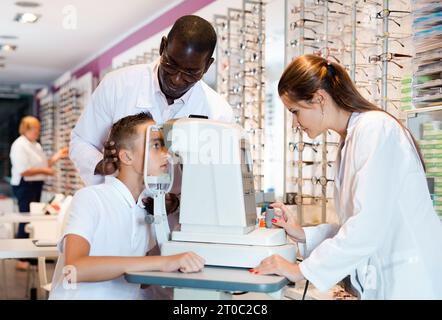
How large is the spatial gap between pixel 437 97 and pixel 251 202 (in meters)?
1.06

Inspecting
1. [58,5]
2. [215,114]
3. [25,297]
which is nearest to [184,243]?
[215,114]

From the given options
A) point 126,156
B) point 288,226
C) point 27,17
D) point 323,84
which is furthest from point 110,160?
point 27,17

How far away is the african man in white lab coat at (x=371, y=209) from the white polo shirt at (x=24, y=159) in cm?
509

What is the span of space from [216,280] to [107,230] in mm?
491

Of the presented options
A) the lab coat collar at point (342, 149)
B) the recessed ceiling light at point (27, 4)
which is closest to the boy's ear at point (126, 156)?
the lab coat collar at point (342, 149)

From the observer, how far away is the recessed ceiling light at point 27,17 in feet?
17.9

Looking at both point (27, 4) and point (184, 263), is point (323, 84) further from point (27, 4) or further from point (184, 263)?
point (27, 4)

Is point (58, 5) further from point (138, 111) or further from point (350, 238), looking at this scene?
point (350, 238)

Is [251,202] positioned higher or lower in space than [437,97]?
lower

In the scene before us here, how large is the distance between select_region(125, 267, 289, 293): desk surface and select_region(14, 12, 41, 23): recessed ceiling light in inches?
182

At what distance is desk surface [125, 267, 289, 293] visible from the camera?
4.33ft

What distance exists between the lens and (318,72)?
61.9 inches

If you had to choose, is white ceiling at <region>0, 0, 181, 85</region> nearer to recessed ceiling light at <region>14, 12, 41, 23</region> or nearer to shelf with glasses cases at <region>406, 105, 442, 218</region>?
recessed ceiling light at <region>14, 12, 41, 23</region>

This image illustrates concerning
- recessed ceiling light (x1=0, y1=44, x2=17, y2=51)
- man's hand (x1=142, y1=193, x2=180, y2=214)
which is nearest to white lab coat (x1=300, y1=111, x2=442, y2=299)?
man's hand (x1=142, y1=193, x2=180, y2=214)
